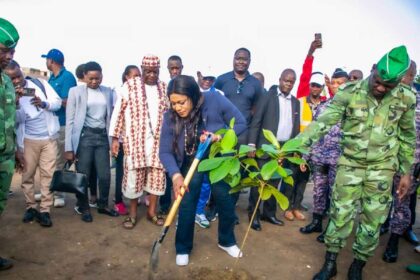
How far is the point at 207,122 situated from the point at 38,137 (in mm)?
2099

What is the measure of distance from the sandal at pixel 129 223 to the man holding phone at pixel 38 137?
2.79 ft

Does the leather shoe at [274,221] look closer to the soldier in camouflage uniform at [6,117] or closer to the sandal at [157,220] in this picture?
the sandal at [157,220]

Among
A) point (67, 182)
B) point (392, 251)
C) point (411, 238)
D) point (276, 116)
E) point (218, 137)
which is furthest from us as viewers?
point (276, 116)

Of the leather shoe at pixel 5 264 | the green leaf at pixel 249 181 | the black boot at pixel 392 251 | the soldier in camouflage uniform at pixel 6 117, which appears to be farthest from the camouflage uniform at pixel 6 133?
the black boot at pixel 392 251

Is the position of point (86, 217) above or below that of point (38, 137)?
below

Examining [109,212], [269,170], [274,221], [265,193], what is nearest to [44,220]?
[109,212]

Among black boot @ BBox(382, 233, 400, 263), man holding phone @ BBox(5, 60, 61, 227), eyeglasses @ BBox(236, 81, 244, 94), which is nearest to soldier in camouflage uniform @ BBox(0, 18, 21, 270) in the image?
man holding phone @ BBox(5, 60, 61, 227)

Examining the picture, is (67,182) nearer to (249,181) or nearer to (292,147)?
(249,181)

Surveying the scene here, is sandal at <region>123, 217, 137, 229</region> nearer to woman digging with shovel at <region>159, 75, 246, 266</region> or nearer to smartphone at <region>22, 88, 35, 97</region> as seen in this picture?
woman digging with shovel at <region>159, 75, 246, 266</region>

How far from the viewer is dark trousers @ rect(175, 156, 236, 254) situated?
3.02m

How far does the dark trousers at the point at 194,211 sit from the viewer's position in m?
3.02

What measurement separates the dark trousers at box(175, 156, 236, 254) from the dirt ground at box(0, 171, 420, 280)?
21 cm

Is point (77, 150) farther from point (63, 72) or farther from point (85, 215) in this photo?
point (63, 72)

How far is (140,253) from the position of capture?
3.29 meters
